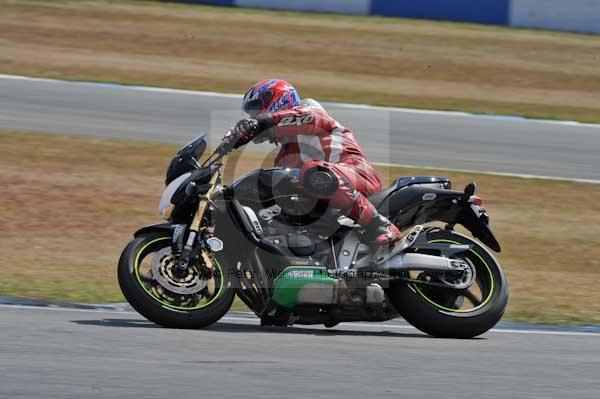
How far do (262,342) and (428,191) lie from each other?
149cm

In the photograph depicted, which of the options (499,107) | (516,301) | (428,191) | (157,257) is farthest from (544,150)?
(157,257)

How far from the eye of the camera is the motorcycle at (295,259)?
22.5ft

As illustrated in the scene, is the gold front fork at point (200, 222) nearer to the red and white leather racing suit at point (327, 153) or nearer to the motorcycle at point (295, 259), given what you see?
the motorcycle at point (295, 259)

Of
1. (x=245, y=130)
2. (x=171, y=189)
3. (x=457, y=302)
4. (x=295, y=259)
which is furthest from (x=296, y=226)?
(x=457, y=302)

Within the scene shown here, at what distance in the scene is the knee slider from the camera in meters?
6.96

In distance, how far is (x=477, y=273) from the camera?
7176 millimetres

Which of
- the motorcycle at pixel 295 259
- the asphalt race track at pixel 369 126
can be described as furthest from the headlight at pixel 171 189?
the asphalt race track at pixel 369 126

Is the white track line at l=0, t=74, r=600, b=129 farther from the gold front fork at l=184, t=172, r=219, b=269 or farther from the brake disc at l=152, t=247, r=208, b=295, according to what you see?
the brake disc at l=152, t=247, r=208, b=295

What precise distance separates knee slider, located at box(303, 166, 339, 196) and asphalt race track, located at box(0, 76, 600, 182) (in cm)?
746

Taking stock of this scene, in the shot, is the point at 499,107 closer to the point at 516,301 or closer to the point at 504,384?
the point at 516,301

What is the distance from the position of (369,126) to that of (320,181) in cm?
931

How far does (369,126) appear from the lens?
637 inches

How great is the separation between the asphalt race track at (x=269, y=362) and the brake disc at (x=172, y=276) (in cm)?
26

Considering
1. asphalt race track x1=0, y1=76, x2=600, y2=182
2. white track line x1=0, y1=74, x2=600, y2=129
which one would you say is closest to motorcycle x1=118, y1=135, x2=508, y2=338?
asphalt race track x1=0, y1=76, x2=600, y2=182
